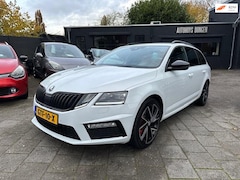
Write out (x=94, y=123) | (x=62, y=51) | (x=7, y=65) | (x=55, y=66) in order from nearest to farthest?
1. (x=94, y=123)
2. (x=7, y=65)
3. (x=55, y=66)
4. (x=62, y=51)

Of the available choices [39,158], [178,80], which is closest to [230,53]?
[178,80]

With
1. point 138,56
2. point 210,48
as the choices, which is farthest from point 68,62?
point 210,48

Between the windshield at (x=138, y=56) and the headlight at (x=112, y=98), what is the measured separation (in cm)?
91

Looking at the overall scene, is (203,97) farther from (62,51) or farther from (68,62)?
(62,51)

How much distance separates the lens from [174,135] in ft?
9.84

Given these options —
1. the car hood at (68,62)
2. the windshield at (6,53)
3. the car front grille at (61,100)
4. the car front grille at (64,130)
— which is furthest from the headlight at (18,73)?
the car front grille at (64,130)

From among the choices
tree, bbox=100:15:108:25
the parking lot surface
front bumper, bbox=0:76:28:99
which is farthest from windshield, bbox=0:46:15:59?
tree, bbox=100:15:108:25

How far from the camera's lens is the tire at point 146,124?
2332 millimetres

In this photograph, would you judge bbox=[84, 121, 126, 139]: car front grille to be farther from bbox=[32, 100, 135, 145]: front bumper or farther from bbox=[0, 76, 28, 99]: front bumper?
bbox=[0, 76, 28, 99]: front bumper

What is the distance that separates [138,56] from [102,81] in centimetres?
116

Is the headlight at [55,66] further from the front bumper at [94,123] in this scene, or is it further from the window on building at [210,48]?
the window on building at [210,48]

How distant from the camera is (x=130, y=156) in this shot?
238cm

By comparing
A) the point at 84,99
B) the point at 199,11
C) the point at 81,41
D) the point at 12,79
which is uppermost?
the point at 199,11

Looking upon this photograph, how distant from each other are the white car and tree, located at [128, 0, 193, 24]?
17019 mm
